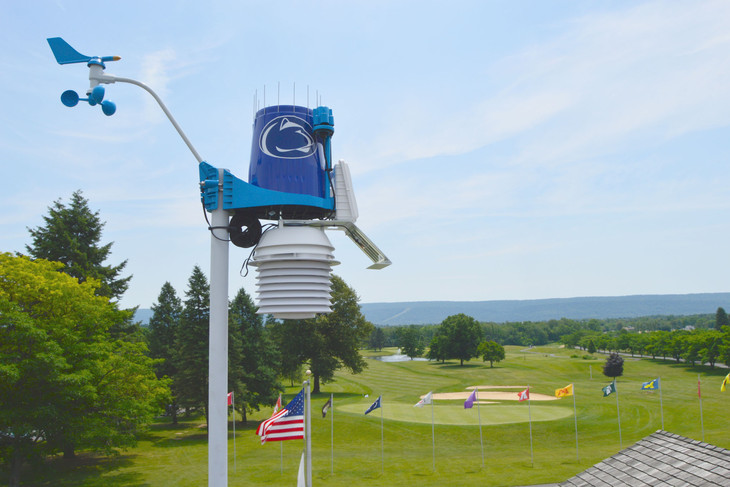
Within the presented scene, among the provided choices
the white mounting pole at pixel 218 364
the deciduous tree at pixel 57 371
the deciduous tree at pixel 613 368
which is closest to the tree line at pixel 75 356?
the deciduous tree at pixel 57 371

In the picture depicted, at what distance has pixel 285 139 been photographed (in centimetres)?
884

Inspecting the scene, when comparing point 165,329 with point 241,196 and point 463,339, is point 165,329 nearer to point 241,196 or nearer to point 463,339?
point 241,196

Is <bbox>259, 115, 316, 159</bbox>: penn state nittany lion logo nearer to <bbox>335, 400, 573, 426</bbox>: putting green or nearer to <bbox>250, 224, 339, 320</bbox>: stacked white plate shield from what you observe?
<bbox>250, 224, 339, 320</bbox>: stacked white plate shield

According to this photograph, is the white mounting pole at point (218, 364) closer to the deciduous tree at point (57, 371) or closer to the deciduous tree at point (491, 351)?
the deciduous tree at point (57, 371)

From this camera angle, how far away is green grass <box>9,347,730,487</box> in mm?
26859

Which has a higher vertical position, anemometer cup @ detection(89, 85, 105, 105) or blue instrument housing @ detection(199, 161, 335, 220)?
anemometer cup @ detection(89, 85, 105, 105)

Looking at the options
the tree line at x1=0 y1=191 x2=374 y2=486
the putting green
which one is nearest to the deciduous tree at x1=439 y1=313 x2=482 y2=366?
the putting green

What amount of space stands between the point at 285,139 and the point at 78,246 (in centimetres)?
3325

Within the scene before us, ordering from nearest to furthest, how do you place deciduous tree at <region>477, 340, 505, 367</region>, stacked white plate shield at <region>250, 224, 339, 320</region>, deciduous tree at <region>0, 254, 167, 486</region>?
stacked white plate shield at <region>250, 224, 339, 320</region>
deciduous tree at <region>0, 254, 167, 486</region>
deciduous tree at <region>477, 340, 505, 367</region>

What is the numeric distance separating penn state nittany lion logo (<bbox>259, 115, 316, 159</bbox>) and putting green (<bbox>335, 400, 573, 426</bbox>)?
101 feet

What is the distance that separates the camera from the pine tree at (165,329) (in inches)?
1879

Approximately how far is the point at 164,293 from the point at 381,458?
33947 mm

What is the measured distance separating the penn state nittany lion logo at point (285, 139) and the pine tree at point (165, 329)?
40.8 m

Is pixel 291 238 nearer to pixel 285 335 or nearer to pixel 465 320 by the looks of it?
pixel 285 335
